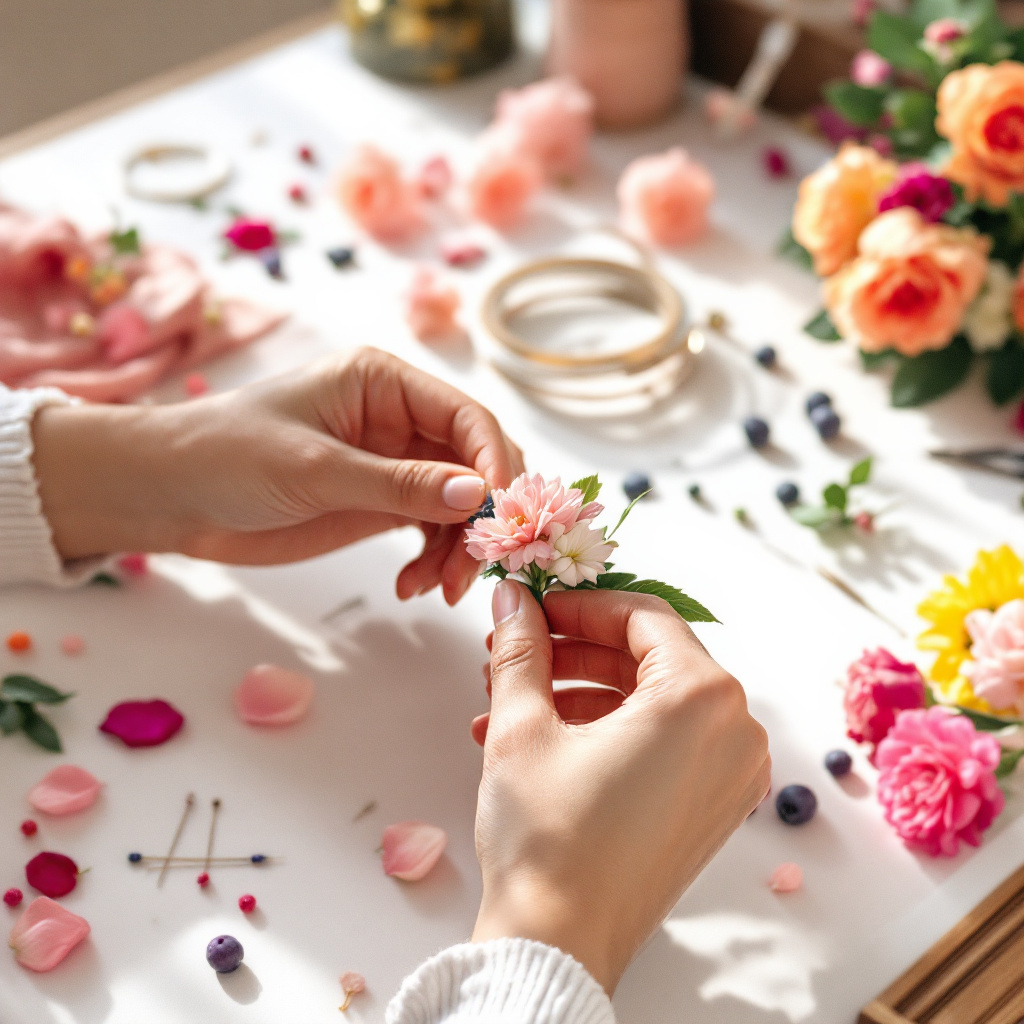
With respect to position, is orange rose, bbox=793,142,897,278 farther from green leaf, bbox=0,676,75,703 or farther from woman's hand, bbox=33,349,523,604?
green leaf, bbox=0,676,75,703

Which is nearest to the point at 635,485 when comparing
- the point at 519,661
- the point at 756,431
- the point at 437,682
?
the point at 756,431

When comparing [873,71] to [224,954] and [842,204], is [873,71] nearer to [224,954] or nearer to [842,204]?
[842,204]

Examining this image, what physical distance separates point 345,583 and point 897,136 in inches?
31.1

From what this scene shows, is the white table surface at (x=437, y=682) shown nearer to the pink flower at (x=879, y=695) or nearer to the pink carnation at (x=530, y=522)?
the pink flower at (x=879, y=695)

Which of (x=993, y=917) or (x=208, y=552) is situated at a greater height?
(x=993, y=917)

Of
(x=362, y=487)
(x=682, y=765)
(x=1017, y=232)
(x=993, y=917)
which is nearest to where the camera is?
(x=682, y=765)

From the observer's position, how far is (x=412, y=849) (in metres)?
0.81

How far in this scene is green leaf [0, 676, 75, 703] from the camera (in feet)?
2.97

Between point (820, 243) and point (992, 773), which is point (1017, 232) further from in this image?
point (992, 773)

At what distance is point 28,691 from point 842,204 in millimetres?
882

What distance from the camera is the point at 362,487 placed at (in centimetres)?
90

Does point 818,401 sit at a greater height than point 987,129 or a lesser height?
lesser

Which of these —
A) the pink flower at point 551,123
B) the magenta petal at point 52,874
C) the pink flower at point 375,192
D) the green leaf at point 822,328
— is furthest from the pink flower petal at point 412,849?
the pink flower at point 551,123

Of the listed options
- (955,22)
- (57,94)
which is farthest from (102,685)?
(955,22)
